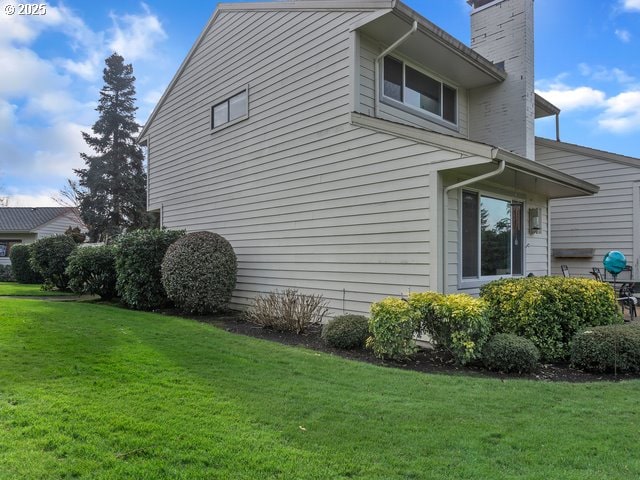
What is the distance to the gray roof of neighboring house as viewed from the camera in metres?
29.4

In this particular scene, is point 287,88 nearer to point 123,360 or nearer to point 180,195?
point 180,195

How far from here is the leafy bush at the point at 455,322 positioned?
5332mm

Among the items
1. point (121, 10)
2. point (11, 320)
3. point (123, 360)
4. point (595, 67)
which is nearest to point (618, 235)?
point (595, 67)

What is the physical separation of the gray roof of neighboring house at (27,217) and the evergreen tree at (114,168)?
302cm

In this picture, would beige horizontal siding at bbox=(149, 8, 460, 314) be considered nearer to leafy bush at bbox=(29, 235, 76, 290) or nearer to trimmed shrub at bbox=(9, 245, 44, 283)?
leafy bush at bbox=(29, 235, 76, 290)

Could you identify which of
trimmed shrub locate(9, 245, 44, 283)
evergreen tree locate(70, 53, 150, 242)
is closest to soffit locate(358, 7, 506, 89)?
trimmed shrub locate(9, 245, 44, 283)

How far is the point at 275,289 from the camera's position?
940cm

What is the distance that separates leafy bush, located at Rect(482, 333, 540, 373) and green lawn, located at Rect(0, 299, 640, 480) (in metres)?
0.44

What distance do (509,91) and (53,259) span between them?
Answer: 51.2ft

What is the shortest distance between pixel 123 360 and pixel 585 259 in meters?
11.1

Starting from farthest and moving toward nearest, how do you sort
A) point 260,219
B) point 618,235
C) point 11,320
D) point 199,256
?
point 618,235 → point 260,219 → point 199,256 → point 11,320

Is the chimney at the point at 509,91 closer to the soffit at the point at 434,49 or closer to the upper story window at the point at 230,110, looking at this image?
the soffit at the point at 434,49
